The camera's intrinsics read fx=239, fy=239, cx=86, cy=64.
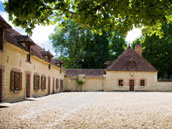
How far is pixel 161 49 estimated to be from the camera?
44000 millimetres

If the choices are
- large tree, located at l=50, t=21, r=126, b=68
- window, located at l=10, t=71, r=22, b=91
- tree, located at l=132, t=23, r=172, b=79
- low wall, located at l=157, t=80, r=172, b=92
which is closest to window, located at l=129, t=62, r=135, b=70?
low wall, located at l=157, t=80, r=172, b=92

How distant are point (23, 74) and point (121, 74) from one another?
23553mm

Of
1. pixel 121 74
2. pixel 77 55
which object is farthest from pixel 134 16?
pixel 77 55

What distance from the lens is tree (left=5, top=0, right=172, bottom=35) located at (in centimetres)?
658

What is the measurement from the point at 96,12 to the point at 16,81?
956 centimetres

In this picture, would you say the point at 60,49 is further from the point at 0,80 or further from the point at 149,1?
the point at 149,1

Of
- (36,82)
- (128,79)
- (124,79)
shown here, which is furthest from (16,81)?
(128,79)

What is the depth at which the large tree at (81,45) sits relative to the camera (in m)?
46.1

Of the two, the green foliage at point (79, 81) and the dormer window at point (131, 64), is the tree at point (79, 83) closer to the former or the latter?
the green foliage at point (79, 81)

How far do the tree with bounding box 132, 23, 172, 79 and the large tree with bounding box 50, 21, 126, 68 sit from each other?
5222 mm

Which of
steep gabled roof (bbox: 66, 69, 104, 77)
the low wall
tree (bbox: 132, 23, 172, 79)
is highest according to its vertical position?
tree (bbox: 132, 23, 172, 79)

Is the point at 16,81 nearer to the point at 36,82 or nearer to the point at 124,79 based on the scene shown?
the point at 36,82

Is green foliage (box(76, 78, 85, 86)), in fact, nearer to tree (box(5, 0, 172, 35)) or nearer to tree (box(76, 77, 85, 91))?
tree (box(76, 77, 85, 91))

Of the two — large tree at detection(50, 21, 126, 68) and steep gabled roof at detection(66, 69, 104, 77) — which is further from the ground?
large tree at detection(50, 21, 126, 68)
